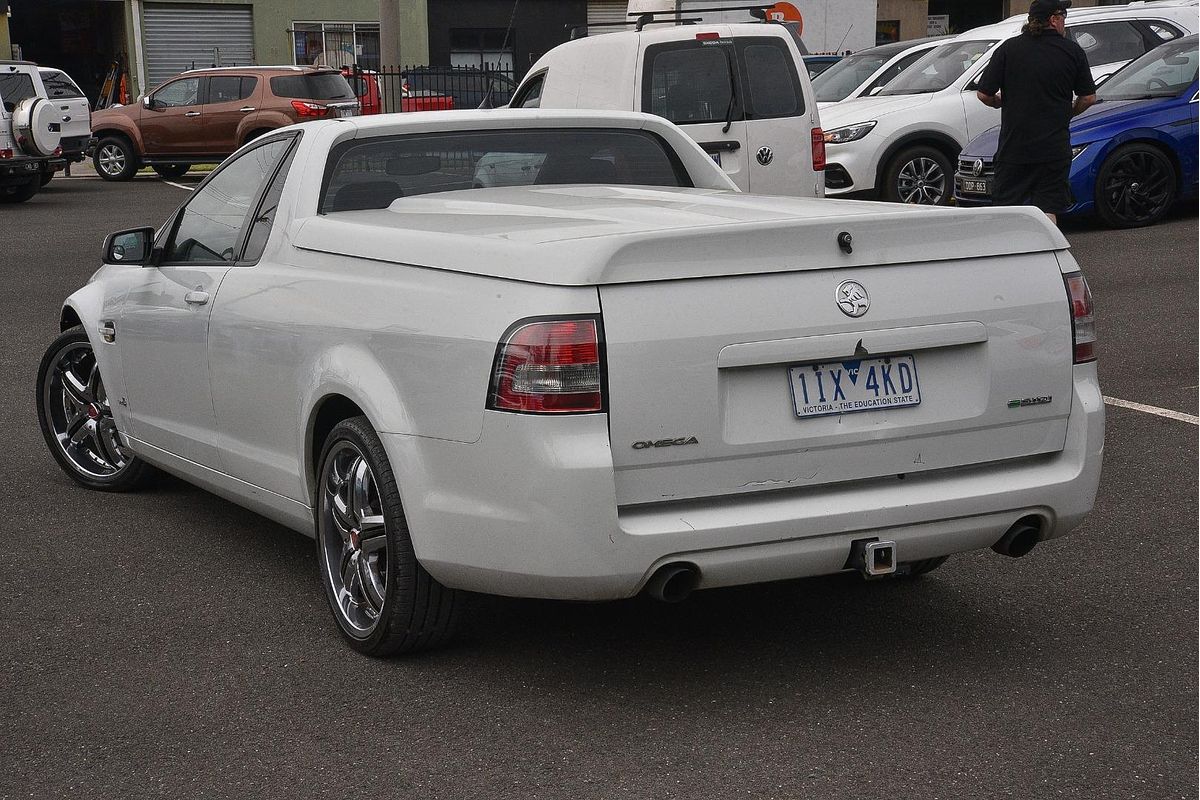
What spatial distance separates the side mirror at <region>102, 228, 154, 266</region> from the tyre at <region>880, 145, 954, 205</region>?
10.3 m

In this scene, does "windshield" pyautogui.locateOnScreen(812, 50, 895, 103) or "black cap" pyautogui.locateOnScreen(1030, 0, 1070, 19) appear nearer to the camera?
"black cap" pyautogui.locateOnScreen(1030, 0, 1070, 19)

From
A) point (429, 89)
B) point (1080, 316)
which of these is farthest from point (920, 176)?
point (429, 89)

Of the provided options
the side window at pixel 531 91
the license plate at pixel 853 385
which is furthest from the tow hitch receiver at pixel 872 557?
the side window at pixel 531 91

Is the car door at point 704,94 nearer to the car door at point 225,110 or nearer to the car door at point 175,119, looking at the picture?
the car door at point 225,110

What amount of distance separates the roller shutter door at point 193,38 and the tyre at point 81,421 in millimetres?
33405

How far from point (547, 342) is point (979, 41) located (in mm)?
13800

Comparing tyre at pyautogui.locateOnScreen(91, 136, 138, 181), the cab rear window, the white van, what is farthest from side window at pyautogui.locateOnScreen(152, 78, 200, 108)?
the cab rear window

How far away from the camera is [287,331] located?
4.53m

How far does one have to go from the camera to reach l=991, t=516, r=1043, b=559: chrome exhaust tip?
4.14 meters

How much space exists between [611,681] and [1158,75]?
39.0 ft

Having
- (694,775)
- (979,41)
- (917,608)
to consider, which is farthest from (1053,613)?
(979,41)

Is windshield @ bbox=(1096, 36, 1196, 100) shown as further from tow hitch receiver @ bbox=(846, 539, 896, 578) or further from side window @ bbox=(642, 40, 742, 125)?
tow hitch receiver @ bbox=(846, 539, 896, 578)

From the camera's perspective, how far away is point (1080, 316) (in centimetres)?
419

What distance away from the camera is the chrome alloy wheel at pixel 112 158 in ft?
86.6
